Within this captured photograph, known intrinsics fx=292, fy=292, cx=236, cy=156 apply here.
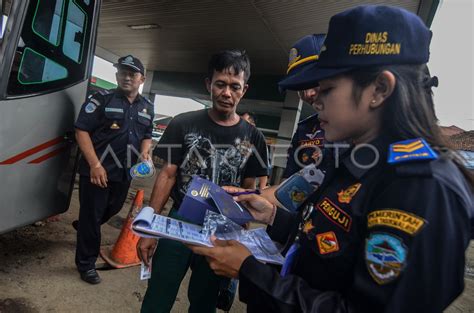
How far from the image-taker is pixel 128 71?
2785 millimetres

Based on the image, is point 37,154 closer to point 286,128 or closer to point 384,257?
point 384,257

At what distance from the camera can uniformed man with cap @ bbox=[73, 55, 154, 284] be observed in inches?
97.8


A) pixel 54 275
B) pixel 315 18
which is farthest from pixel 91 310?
pixel 315 18

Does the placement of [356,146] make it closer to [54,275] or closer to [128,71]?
[128,71]

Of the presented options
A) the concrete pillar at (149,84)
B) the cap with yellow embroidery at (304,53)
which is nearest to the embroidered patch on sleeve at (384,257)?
the cap with yellow embroidery at (304,53)

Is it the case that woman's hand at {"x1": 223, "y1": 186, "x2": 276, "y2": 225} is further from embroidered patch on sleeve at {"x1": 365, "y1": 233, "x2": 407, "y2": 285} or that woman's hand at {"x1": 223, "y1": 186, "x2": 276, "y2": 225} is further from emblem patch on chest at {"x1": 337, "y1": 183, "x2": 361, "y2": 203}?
embroidered patch on sleeve at {"x1": 365, "y1": 233, "x2": 407, "y2": 285}

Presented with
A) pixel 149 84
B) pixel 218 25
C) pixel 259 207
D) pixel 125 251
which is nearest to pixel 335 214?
pixel 259 207

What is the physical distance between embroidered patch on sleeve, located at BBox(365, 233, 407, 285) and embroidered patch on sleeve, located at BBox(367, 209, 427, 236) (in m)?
0.03

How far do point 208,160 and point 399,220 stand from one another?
135 cm

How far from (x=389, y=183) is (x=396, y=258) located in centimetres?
18

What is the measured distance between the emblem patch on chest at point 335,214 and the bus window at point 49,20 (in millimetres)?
2097

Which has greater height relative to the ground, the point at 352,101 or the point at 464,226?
the point at 352,101

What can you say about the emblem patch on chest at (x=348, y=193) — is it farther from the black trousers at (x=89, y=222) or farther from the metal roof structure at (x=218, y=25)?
the metal roof structure at (x=218, y=25)

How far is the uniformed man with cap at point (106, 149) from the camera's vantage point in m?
2.48
